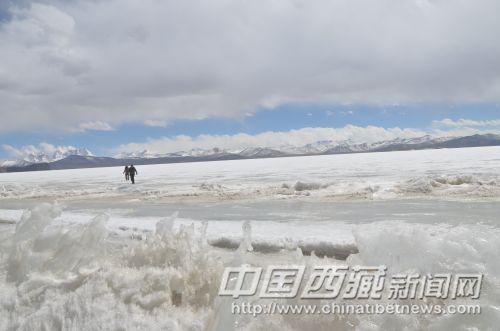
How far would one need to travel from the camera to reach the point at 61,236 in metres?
5.72

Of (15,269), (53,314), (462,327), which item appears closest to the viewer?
(462,327)

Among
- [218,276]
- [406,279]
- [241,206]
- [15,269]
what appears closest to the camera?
[406,279]

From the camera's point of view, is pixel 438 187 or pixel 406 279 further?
pixel 438 187

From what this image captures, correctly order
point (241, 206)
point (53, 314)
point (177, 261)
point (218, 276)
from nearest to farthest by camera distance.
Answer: point (53, 314), point (218, 276), point (177, 261), point (241, 206)

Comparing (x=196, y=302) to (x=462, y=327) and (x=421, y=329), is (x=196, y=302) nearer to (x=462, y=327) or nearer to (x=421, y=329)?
(x=421, y=329)

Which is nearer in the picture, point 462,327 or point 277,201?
point 462,327

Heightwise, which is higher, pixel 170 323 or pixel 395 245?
pixel 395 245

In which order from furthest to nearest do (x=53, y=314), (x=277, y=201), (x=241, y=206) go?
(x=277, y=201), (x=241, y=206), (x=53, y=314)

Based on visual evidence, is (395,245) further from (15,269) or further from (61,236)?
(15,269)

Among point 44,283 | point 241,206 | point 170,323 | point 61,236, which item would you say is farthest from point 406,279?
point 241,206

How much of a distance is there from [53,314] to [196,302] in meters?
1.37

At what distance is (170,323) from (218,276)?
0.73m

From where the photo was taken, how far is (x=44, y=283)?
16.1ft

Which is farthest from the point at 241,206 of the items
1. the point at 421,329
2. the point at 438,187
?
the point at 421,329
